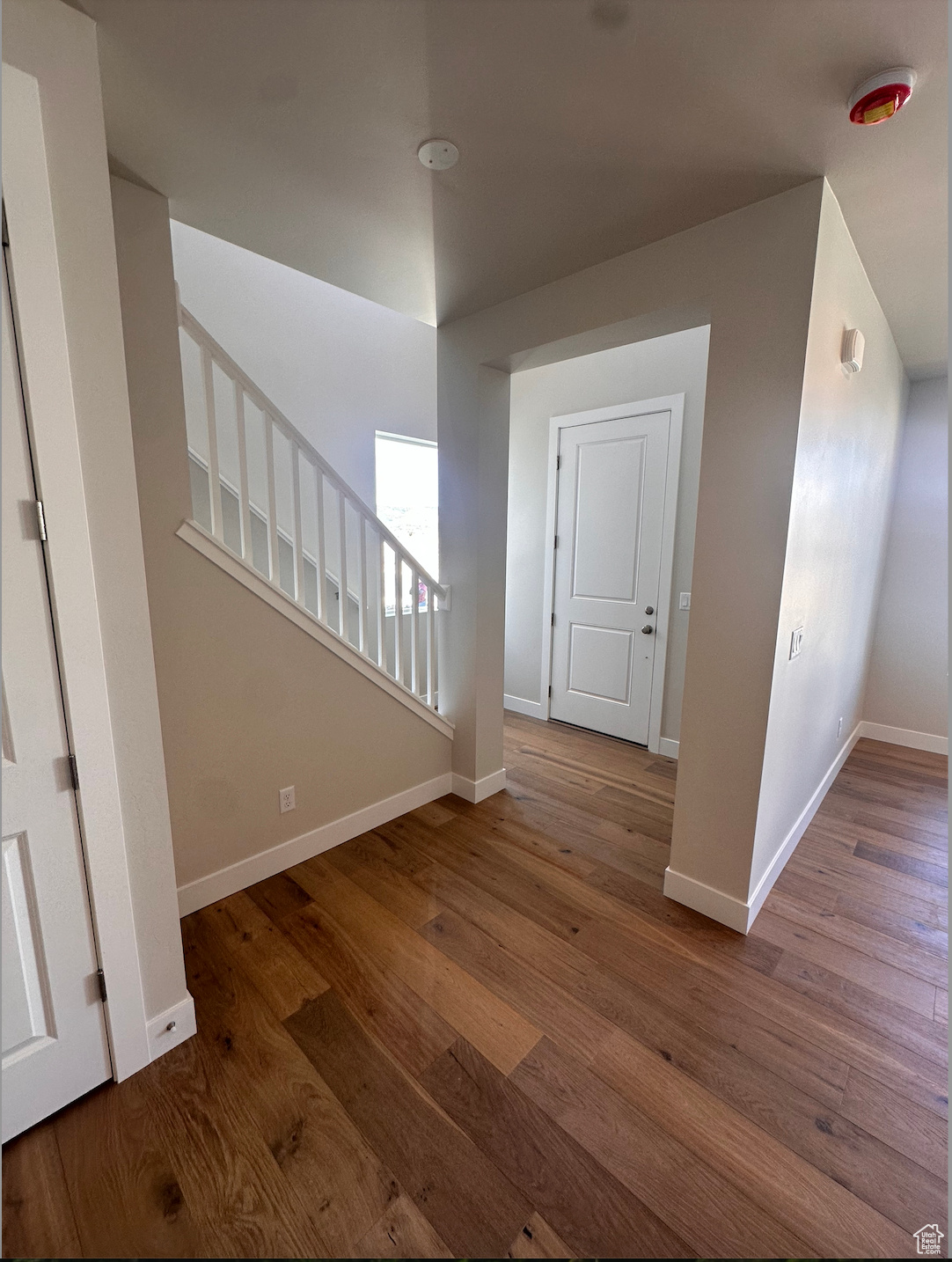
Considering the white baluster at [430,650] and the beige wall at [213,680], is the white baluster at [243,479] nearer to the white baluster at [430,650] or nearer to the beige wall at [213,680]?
the beige wall at [213,680]

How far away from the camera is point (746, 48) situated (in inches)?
43.3

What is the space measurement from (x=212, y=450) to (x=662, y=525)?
2.62 metres

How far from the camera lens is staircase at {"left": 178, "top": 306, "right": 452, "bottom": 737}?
1880 millimetres

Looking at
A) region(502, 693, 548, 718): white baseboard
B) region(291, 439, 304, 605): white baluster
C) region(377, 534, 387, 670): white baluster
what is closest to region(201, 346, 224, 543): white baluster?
region(291, 439, 304, 605): white baluster

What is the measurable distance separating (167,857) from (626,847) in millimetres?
1921

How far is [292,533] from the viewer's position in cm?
260

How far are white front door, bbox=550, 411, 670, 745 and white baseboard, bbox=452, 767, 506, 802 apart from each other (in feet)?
3.82

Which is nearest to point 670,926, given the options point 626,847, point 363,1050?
point 626,847

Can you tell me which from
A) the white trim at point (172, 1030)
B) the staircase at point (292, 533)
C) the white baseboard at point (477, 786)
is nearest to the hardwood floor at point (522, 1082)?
the white trim at point (172, 1030)

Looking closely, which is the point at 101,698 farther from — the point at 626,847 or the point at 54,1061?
the point at 626,847

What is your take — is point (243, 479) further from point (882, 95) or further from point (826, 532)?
point (826, 532)

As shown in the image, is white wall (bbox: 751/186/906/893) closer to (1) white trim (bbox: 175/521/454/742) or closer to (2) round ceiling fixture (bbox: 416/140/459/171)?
(2) round ceiling fixture (bbox: 416/140/459/171)

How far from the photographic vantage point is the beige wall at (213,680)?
163 cm

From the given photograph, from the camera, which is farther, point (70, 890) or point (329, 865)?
point (329, 865)
